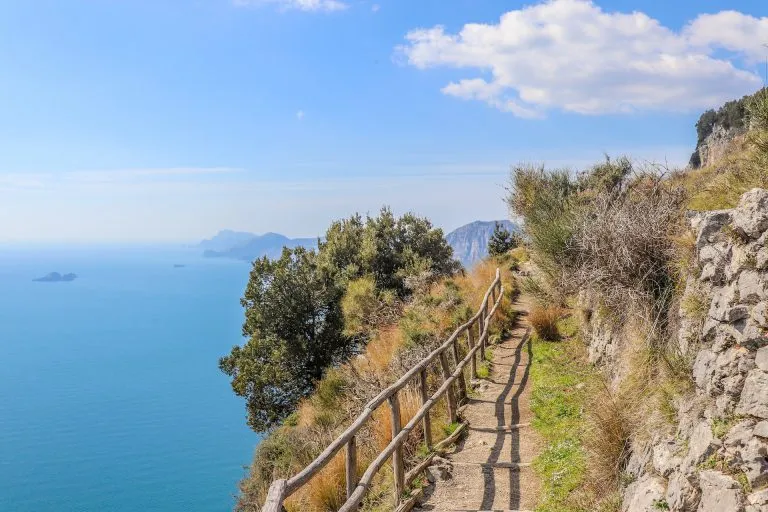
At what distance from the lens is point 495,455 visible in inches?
329

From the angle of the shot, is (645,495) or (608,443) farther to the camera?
(608,443)

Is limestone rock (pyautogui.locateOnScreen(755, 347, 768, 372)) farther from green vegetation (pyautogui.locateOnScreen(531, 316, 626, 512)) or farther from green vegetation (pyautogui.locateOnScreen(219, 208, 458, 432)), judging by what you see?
green vegetation (pyautogui.locateOnScreen(219, 208, 458, 432))

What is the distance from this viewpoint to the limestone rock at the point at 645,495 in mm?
4770

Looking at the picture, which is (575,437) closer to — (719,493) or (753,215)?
(719,493)

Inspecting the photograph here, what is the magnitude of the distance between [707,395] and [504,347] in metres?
10.1

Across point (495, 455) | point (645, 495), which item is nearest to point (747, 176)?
point (645, 495)

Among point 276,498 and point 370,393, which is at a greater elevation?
point 276,498

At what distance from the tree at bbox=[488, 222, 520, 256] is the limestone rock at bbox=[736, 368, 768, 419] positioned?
27881 millimetres

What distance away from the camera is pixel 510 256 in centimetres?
2672

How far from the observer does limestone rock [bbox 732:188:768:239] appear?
16.0 ft

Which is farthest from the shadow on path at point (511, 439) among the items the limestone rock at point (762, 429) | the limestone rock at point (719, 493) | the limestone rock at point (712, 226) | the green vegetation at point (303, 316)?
the green vegetation at point (303, 316)

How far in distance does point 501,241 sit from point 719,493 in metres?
29.6

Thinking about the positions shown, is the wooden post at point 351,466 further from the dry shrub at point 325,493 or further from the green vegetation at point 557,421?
the green vegetation at point 557,421

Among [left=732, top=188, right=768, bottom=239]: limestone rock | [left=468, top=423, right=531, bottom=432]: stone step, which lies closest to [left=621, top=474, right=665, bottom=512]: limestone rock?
[left=732, top=188, right=768, bottom=239]: limestone rock
